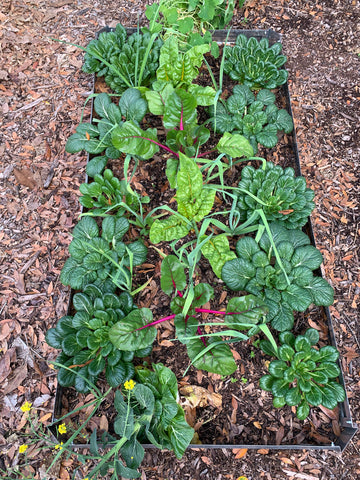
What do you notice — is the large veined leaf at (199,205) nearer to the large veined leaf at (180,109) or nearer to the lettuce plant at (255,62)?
the large veined leaf at (180,109)

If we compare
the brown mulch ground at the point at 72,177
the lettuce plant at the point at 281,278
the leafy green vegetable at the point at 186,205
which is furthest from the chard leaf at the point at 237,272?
the brown mulch ground at the point at 72,177

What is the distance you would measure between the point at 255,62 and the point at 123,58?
936 millimetres

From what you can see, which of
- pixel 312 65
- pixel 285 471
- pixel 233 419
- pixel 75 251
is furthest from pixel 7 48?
pixel 285 471

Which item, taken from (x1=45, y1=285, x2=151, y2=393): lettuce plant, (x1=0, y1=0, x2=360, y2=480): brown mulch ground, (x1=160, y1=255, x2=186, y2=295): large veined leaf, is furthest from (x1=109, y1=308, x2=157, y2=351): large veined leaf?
(x1=0, y1=0, x2=360, y2=480): brown mulch ground

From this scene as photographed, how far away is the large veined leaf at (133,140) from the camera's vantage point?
2092 mm

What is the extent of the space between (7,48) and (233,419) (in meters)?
3.29

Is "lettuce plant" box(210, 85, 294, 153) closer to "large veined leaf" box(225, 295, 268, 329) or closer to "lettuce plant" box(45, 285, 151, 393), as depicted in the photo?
"large veined leaf" box(225, 295, 268, 329)

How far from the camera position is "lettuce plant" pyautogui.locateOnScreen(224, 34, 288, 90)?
2.59 metres

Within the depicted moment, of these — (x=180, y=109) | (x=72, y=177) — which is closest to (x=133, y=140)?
(x=180, y=109)

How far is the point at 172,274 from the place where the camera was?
1.90 meters

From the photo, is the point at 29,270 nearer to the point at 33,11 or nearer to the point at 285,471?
the point at 285,471

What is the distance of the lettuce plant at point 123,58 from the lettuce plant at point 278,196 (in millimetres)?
1063

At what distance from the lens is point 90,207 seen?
2268 mm

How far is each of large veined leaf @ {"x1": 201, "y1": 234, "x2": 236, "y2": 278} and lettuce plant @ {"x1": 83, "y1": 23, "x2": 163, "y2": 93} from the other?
125 cm
